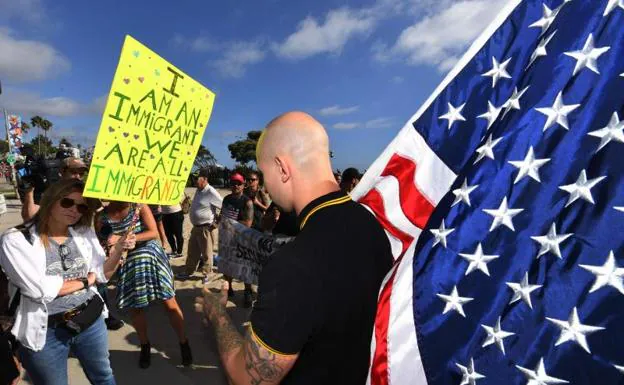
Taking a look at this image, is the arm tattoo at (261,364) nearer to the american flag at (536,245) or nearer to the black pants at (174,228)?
the american flag at (536,245)

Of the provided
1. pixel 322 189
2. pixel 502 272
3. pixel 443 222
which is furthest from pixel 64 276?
pixel 502 272

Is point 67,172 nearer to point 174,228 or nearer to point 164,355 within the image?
point 164,355

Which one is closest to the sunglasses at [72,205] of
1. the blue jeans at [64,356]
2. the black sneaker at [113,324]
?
the blue jeans at [64,356]

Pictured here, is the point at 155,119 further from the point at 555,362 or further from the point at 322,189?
the point at 555,362

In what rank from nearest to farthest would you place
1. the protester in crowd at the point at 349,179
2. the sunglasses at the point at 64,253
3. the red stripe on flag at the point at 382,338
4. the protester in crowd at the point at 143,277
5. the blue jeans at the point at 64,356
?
the red stripe on flag at the point at 382,338
the blue jeans at the point at 64,356
the sunglasses at the point at 64,253
the protester in crowd at the point at 143,277
the protester in crowd at the point at 349,179

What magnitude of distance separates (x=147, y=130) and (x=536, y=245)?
2.50 m

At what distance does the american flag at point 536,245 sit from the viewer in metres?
1.06

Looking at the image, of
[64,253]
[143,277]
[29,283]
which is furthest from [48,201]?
[143,277]

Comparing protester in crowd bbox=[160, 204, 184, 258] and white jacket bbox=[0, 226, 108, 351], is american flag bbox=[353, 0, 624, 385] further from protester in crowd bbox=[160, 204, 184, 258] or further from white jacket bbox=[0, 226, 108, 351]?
protester in crowd bbox=[160, 204, 184, 258]

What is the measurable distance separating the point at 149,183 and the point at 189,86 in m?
0.82

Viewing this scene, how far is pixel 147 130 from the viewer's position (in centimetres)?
257

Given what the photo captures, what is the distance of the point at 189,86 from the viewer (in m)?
2.75

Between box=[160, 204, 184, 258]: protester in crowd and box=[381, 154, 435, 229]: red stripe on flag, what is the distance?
580cm

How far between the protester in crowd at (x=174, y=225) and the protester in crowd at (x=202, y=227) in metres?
0.74
